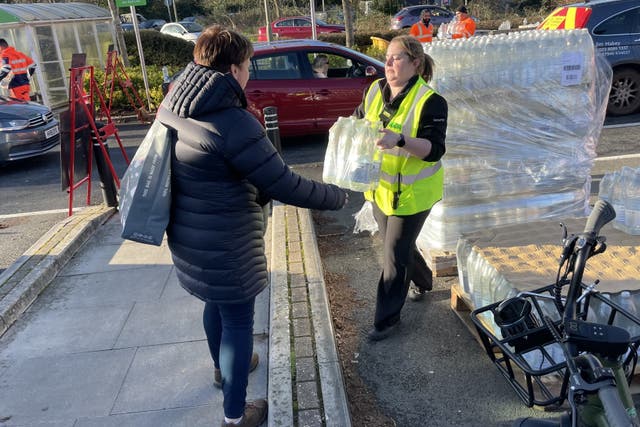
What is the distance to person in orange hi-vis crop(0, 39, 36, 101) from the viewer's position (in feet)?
35.9

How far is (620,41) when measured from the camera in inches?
345

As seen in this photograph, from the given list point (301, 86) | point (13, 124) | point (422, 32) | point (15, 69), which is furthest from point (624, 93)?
point (15, 69)

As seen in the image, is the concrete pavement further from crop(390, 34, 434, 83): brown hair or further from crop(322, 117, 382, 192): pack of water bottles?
crop(390, 34, 434, 83): brown hair

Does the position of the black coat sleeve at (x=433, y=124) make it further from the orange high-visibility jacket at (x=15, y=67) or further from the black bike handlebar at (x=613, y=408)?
the orange high-visibility jacket at (x=15, y=67)

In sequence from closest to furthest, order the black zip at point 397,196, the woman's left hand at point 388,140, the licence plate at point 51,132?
the woman's left hand at point 388,140 < the black zip at point 397,196 < the licence plate at point 51,132

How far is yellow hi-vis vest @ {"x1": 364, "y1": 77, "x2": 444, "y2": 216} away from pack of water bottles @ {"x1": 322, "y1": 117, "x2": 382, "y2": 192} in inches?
3.5

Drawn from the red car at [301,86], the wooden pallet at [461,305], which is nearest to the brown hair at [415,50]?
the wooden pallet at [461,305]

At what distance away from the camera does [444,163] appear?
414cm

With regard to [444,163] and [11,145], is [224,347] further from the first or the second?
[11,145]

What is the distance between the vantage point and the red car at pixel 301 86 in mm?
8492

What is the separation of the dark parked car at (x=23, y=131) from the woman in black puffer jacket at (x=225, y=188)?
292 inches

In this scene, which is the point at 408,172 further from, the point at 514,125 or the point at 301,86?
the point at 301,86

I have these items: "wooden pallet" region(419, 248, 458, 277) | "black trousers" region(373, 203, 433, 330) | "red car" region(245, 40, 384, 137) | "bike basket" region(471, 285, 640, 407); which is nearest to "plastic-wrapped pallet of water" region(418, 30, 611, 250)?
"wooden pallet" region(419, 248, 458, 277)

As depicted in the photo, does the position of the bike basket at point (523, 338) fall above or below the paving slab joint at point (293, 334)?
above
